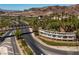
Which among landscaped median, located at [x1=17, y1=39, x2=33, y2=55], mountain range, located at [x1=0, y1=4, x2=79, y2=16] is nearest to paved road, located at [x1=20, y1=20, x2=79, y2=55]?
landscaped median, located at [x1=17, y1=39, x2=33, y2=55]

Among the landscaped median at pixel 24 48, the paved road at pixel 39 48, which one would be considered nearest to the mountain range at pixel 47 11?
the paved road at pixel 39 48

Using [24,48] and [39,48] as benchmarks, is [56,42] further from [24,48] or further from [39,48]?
[24,48]

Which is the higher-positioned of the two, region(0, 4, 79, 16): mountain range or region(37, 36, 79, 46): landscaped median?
region(0, 4, 79, 16): mountain range

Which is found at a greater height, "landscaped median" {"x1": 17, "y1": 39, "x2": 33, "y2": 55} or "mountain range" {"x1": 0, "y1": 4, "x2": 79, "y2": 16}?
"mountain range" {"x1": 0, "y1": 4, "x2": 79, "y2": 16}

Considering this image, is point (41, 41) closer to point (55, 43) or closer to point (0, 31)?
point (55, 43)

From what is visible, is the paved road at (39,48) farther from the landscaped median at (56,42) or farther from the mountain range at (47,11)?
the mountain range at (47,11)

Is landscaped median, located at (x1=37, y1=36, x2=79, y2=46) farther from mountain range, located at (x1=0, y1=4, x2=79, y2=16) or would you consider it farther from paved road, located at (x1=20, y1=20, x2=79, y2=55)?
mountain range, located at (x1=0, y1=4, x2=79, y2=16)

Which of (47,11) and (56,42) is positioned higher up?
(47,11)

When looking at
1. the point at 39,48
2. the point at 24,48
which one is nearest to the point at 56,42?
the point at 39,48

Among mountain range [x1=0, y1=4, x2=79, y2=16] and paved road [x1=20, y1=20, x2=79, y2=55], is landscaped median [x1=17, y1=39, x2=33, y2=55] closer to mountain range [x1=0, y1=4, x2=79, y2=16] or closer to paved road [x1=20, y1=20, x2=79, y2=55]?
paved road [x1=20, y1=20, x2=79, y2=55]

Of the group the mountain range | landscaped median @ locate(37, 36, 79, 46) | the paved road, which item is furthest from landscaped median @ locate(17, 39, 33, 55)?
the mountain range

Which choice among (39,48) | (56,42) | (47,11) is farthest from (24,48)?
(47,11)
